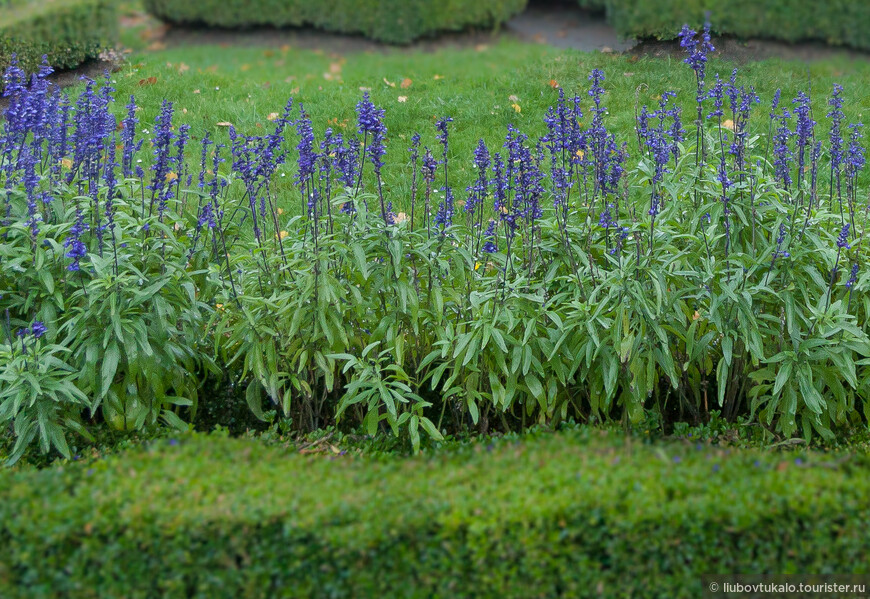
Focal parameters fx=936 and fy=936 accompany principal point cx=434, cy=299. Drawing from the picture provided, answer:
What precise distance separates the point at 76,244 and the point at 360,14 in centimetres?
954

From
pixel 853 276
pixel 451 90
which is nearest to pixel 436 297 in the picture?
pixel 853 276

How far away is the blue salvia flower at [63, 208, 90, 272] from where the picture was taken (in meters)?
4.32

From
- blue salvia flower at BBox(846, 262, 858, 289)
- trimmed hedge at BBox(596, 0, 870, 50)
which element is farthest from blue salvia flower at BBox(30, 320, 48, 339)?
trimmed hedge at BBox(596, 0, 870, 50)

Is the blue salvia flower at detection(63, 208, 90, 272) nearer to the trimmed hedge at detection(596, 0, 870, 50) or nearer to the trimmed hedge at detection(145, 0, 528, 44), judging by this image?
the trimmed hedge at detection(596, 0, 870, 50)

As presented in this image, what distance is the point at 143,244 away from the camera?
15.5 ft

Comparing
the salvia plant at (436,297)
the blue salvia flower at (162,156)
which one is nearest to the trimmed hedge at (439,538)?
the salvia plant at (436,297)

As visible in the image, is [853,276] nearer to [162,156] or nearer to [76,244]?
[162,156]

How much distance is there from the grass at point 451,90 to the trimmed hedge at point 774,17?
41 cm

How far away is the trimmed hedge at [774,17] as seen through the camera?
11320mm

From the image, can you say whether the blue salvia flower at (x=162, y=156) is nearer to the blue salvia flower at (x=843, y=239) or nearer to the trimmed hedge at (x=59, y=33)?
the blue salvia flower at (x=843, y=239)

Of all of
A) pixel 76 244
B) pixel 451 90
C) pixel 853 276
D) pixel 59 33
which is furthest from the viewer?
pixel 59 33

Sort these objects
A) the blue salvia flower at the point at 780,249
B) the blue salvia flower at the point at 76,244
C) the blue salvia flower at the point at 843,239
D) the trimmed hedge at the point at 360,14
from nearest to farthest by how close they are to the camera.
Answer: the blue salvia flower at the point at 76,244 < the blue salvia flower at the point at 843,239 < the blue salvia flower at the point at 780,249 < the trimmed hedge at the point at 360,14

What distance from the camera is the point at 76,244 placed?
14.2 ft

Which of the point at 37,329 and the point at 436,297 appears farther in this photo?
the point at 436,297
